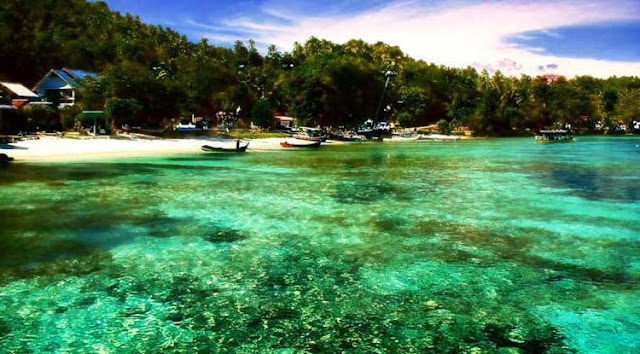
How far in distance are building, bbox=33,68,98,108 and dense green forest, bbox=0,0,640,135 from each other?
20.9 feet

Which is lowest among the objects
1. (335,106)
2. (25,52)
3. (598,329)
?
(598,329)

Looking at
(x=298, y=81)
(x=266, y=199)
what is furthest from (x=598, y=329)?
(x=298, y=81)

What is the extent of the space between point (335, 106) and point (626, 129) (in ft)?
278

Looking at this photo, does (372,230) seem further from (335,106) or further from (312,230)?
(335,106)

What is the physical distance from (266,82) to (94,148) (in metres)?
50.5

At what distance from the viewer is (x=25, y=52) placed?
84.4m

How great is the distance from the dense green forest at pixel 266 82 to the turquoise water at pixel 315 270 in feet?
124

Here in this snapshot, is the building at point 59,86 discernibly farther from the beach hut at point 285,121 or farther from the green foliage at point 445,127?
the green foliage at point 445,127

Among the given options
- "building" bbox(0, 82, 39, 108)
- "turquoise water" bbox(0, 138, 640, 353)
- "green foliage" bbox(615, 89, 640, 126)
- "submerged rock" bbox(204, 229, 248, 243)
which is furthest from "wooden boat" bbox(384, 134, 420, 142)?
"submerged rock" bbox(204, 229, 248, 243)

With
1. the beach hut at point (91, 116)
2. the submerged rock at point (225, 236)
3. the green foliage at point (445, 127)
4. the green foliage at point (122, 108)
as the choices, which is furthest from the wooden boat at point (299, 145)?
the green foliage at point (445, 127)

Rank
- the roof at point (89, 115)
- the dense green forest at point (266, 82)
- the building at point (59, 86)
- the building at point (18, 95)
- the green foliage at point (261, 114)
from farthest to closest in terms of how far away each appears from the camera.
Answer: the green foliage at point (261, 114) < the building at point (59, 86) < the dense green forest at point (266, 82) < the building at point (18, 95) < the roof at point (89, 115)

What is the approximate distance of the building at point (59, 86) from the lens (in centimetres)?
6694

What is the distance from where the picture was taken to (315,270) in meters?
11.7

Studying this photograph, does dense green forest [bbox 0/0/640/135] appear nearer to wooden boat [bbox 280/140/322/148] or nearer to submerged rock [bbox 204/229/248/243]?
wooden boat [bbox 280/140/322/148]
